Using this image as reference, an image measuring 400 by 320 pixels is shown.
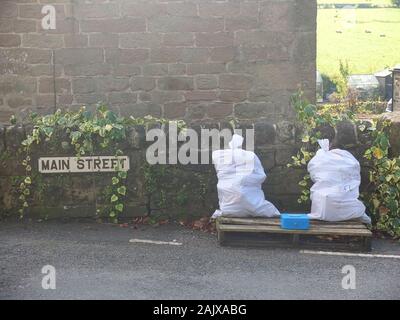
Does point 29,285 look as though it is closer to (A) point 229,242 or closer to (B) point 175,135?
(A) point 229,242

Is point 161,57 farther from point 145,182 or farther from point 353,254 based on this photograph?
point 353,254

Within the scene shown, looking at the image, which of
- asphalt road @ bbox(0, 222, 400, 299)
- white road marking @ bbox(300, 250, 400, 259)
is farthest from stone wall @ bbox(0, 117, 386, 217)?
white road marking @ bbox(300, 250, 400, 259)

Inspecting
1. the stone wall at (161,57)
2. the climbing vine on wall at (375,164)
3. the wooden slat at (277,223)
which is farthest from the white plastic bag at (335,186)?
the stone wall at (161,57)

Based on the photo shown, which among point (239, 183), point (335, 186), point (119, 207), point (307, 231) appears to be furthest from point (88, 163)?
point (335, 186)

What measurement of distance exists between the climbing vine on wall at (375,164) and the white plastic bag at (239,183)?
552mm

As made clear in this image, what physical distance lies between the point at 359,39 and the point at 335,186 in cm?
3622

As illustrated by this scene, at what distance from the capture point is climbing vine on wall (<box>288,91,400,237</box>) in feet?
21.3

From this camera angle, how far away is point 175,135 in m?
6.70

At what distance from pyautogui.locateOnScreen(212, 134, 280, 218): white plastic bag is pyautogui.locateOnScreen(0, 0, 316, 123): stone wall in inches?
109

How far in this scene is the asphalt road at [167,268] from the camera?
4645 millimetres

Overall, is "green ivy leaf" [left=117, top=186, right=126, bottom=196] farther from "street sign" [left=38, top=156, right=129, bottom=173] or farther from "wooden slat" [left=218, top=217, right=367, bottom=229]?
"wooden slat" [left=218, top=217, right=367, bottom=229]

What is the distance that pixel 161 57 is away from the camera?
9047mm

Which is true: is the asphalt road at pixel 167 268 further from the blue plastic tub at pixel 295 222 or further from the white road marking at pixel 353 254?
the blue plastic tub at pixel 295 222
